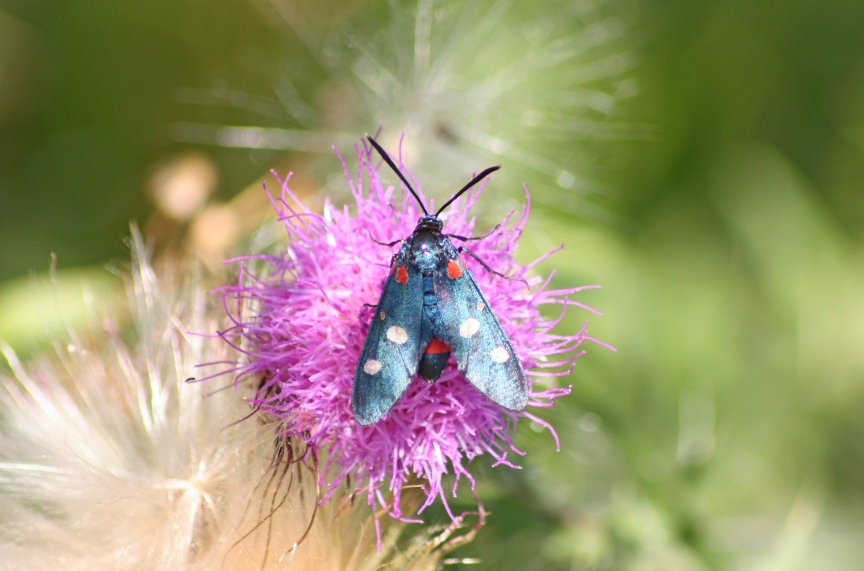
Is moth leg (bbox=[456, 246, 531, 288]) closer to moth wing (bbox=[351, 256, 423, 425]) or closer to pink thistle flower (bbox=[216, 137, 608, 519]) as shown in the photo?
pink thistle flower (bbox=[216, 137, 608, 519])

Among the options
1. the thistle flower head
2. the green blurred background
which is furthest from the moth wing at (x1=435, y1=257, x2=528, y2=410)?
the green blurred background

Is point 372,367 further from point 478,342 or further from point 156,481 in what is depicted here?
point 156,481

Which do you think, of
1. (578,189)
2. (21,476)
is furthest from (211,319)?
(578,189)

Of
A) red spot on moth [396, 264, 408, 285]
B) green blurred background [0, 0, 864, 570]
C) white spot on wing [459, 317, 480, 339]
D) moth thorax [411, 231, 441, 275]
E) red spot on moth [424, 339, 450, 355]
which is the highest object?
green blurred background [0, 0, 864, 570]

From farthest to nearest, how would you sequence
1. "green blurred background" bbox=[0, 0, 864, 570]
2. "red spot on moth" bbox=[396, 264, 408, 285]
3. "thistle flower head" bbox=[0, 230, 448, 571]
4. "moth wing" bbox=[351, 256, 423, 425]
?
"green blurred background" bbox=[0, 0, 864, 570]
"thistle flower head" bbox=[0, 230, 448, 571]
"red spot on moth" bbox=[396, 264, 408, 285]
"moth wing" bbox=[351, 256, 423, 425]

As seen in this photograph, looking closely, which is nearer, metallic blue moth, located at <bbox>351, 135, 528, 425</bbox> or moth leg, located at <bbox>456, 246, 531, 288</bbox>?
metallic blue moth, located at <bbox>351, 135, 528, 425</bbox>

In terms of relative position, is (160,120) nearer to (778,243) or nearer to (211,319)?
(211,319)
